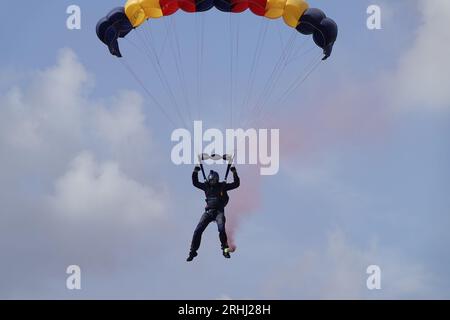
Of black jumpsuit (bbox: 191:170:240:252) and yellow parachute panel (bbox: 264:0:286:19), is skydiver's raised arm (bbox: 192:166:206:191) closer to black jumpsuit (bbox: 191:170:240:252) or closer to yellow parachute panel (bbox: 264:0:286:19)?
black jumpsuit (bbox: 191:170:240:252)

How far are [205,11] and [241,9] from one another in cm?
92

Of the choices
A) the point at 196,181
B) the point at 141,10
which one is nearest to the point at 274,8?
the point at 141,10

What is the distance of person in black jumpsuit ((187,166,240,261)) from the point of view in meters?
30.8

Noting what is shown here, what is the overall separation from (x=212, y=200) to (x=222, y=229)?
2.58ft

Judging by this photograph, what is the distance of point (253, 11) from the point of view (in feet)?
107

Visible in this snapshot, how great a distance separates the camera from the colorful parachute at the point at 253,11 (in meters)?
32.3

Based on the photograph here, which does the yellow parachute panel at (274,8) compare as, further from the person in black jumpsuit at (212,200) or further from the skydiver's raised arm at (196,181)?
the skydiver's raised arm at (196,181)

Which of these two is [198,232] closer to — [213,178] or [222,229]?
[222,229]

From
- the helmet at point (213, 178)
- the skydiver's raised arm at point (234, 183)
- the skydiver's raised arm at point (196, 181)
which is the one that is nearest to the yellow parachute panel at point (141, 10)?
the skydiver's raised arm at point (196, 181)

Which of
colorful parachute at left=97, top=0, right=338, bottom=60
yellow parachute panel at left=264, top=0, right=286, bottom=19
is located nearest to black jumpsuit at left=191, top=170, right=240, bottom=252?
colorful parachute at left=97, top=0, right=338, bottom=60
